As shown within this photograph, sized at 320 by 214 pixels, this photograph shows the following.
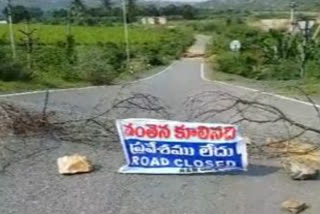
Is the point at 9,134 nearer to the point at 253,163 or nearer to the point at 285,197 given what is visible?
the point at 253,163

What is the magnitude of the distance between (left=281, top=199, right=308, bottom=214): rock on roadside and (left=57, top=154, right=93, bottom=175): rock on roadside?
233 centimetres

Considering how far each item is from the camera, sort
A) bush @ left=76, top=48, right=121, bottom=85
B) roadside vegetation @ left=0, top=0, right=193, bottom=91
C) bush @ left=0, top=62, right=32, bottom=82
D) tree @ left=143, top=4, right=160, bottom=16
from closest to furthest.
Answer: bush @ left=0, top=62, right=32, bottom=82 → roadside vegetation @ left=0, top=0, right=193, bottom=91 → bush @ left=76, top=48, right=121, bottom=85 → tree @ left=143, top=4, right=160, bottom=16

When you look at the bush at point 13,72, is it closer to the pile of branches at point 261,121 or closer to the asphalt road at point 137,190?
the pile of branches at point 261,121

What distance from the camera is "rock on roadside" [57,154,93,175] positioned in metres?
7.43

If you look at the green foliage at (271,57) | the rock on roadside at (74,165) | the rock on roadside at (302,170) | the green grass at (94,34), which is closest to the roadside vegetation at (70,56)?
the green grass at (94,34)

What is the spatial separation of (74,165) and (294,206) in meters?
2.54

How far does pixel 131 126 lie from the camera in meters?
7.23

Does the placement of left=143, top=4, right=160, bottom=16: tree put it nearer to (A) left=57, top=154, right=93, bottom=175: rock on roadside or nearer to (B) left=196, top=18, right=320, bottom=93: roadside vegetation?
(B) left=196, top=18, right=320, bottom=93: roadside vegetation

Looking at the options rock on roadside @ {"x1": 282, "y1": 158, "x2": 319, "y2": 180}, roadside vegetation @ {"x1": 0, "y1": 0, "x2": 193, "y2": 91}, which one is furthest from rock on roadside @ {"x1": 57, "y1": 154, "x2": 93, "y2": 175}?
roadside vegetation @ {"x1": 0, "y1": 0, "x2": 193, "y2": 91}

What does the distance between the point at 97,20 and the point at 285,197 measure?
5837cm

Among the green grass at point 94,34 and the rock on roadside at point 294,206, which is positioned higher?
the rock on roadside at point 294,206

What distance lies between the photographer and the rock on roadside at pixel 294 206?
6148mm

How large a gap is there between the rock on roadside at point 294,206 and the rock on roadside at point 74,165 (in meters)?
2.33

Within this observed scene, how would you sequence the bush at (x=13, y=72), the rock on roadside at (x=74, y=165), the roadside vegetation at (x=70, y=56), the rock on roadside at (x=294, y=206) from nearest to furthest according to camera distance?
the rock on roadside at (x=294, y=206) < the rock on roadside at (x=74, y=165) < the bush at (x=13, y=72) < the roadside vegetation at (x=70, y=56)
